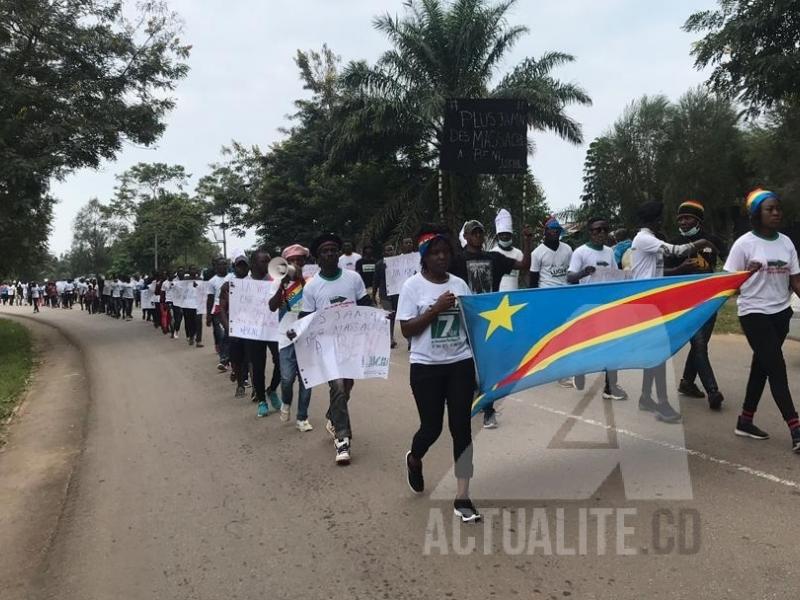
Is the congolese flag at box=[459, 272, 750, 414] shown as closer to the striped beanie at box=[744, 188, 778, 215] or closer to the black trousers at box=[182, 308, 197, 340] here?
the striped beanie at box=[744, 188, 778, 215]

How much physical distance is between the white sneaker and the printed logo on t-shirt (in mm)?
1670

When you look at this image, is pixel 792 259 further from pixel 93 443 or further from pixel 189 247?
pixel 189 247

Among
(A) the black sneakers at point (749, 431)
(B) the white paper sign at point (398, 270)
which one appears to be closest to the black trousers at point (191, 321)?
(B) the white paper sign at point (398, 270)

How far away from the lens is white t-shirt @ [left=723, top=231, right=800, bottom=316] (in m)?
5.14

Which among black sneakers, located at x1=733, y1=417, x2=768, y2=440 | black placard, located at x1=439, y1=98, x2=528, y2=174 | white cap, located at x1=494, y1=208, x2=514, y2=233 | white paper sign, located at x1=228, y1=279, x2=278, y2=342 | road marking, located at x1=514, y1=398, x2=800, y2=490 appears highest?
black placard, located at x1=439, y1=98, x2=528, y2=174

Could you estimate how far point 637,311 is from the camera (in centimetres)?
504

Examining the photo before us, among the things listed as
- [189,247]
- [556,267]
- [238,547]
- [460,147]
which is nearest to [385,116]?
[460,147]

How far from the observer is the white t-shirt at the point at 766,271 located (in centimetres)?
514

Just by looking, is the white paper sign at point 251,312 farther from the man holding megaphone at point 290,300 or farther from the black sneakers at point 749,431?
the black sneakers at point 749,431

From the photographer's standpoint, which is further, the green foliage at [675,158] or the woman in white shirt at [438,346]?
the green foliage at [675,158]

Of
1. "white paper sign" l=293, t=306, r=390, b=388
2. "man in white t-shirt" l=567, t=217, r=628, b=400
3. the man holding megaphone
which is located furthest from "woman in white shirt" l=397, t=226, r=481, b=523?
"man in white t-shirt" l=567, t=217, r=628, b=400

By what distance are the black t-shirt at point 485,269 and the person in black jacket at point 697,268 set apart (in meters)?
1.70

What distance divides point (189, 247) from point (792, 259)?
5748cm

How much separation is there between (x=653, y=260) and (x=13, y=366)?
11.6 meters
